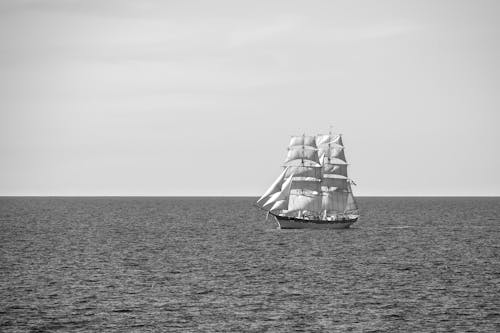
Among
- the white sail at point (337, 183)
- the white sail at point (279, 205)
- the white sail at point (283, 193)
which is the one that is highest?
the white sail at point (337, 183)

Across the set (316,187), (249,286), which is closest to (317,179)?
(316,187)

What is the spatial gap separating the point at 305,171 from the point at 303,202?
6.05m

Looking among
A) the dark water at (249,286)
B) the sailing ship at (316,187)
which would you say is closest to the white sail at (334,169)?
the sailing ship at (316,187)

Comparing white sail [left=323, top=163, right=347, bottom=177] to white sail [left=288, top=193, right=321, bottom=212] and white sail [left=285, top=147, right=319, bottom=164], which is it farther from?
white sail [left=288, top=193, right=321, bottom=212]

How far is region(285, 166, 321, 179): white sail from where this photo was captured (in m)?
147

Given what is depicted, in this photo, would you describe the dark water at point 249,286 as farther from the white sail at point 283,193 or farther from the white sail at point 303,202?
the white sail at point 303,202

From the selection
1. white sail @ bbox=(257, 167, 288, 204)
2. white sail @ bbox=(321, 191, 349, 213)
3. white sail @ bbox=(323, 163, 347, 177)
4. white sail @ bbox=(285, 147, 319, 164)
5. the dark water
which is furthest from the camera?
white sail @ bbox=(323, 163, 347, 177)

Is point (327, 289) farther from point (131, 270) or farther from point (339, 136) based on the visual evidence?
point (339, 136)

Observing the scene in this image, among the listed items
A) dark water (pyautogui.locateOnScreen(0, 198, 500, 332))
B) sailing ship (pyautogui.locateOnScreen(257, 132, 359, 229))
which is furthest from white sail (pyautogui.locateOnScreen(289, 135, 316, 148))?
dark water (pyautogui.locateOnScreen(0, 198, 500, 332))

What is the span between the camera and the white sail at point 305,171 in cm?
14675

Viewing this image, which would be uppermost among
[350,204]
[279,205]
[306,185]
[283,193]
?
[306,185]

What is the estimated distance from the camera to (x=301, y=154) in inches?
5861

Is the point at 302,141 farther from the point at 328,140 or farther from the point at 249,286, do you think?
the point at 249,286

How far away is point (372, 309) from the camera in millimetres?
57719
